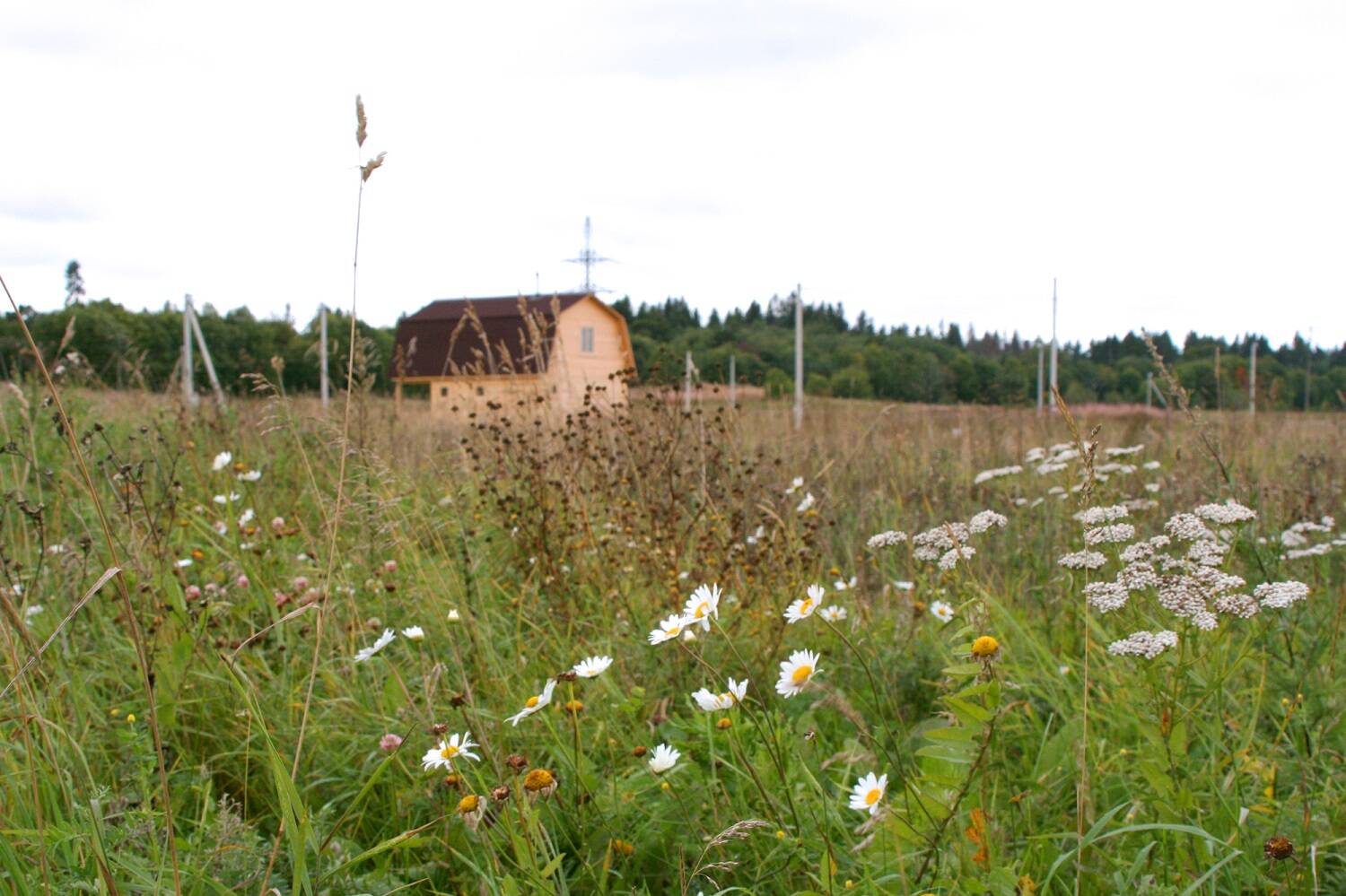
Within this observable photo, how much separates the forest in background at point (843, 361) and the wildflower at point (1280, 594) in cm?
211

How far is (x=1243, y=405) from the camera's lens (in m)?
11.3

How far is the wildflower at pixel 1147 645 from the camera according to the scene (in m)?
1.46

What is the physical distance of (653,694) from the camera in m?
2.38

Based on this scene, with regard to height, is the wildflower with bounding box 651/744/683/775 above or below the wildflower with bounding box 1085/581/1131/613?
below

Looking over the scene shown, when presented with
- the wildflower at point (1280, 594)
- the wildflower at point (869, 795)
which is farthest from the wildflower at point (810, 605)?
the wildflower at point (1280, 594)

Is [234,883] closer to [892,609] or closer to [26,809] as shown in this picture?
[26,809]

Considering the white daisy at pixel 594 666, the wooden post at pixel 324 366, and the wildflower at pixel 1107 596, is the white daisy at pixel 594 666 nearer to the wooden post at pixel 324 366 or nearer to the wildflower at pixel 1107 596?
the wildflower at pixel 1107 596

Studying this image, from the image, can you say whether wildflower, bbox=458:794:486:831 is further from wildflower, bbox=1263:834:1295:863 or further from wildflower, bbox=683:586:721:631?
wildflower, bbox=1263:834:1295:863

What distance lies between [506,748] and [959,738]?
45.9 inches

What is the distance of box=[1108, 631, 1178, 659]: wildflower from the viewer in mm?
1460

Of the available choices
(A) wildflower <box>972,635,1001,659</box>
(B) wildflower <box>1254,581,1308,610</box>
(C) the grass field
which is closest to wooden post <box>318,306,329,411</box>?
(C) the grass field

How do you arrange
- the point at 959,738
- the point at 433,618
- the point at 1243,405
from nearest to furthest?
the point at 959,738, the point at 433,618, the point at 1243,405

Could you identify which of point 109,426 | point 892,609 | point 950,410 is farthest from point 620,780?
point 950,410

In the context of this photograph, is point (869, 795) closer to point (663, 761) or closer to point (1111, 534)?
point (663, 761)
